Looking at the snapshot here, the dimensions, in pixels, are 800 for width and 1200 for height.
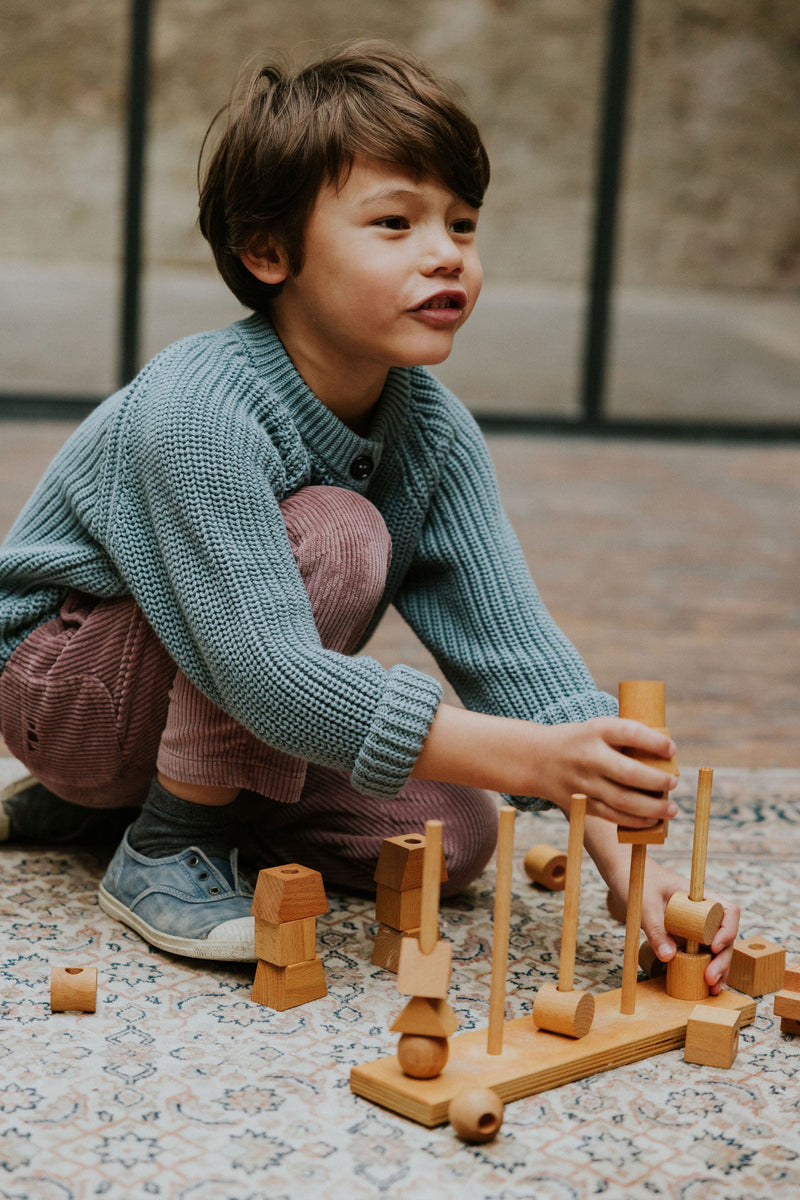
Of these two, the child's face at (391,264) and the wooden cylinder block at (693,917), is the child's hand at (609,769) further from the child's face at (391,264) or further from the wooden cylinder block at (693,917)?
the child's face at (391,264)

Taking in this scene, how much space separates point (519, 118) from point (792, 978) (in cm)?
342

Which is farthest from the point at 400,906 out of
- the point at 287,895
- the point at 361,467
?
the point at 361,467

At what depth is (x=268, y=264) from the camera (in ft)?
3.72

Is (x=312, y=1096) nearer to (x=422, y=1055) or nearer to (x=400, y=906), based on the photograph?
(x=422, y=1055)

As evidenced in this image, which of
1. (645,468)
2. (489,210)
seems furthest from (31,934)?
(489,210)

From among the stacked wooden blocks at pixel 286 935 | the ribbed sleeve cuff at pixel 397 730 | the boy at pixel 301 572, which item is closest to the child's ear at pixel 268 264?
the boy at pixel 301 572

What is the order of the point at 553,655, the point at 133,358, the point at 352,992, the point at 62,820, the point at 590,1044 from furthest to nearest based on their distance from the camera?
the point at 133,358, the point at 62,820, the point at 553,655, the point at 352,992, the point at 590,1044

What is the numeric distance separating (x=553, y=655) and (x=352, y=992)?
0.32 m

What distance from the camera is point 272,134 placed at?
1099 mm

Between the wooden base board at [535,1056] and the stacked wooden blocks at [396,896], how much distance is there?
0.39 feet

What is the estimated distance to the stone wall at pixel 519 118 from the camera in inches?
148

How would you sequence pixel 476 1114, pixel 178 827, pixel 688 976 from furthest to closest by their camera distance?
pixel 178 827, pixel 688 976, pixel 476 1114

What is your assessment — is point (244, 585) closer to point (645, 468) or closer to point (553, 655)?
point (553, 655)

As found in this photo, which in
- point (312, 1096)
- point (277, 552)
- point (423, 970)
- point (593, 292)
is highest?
point (593, 292)
